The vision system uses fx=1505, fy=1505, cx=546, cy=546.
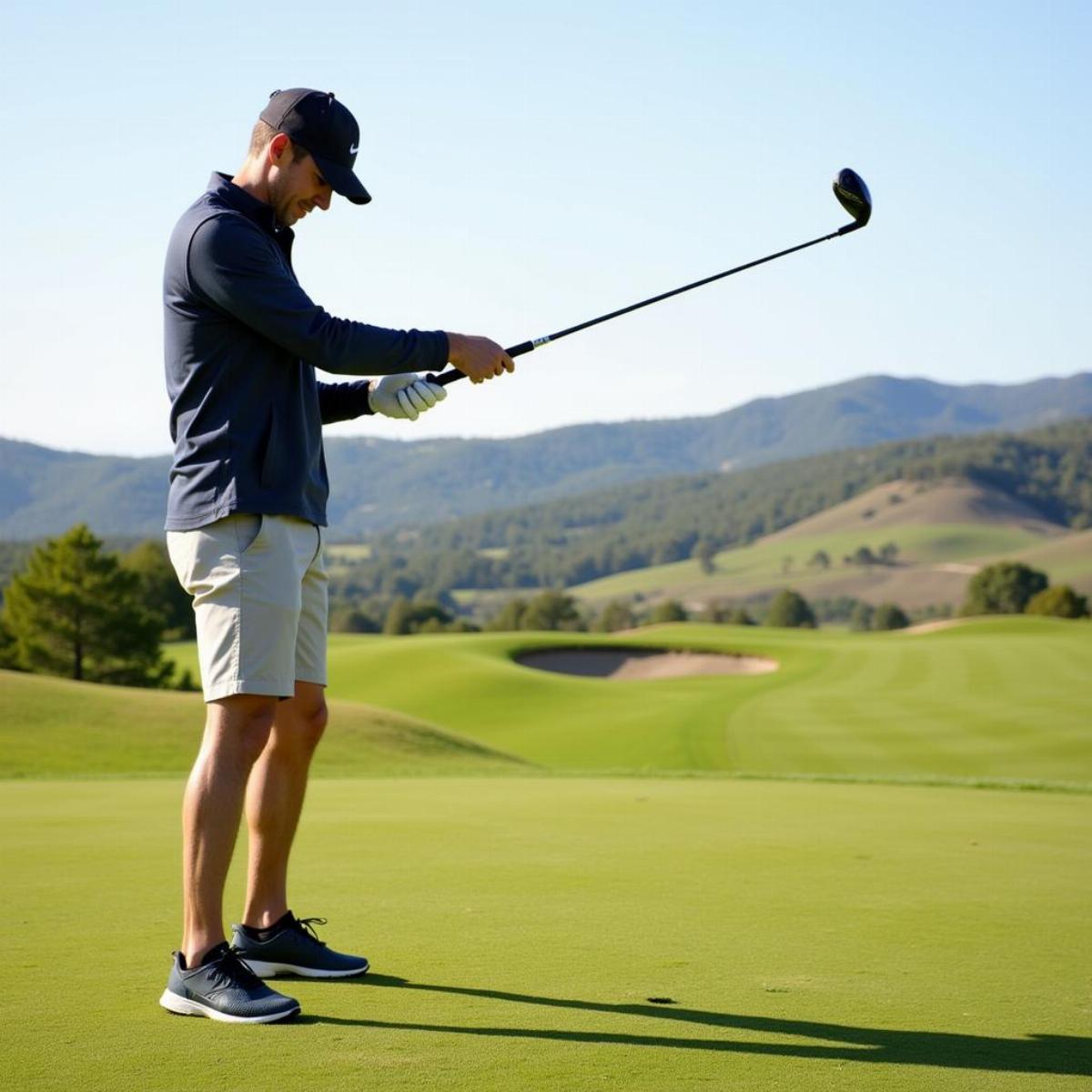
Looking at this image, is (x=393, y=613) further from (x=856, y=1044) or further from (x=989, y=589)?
(x=856, y=1044)

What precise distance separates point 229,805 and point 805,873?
2.64 m

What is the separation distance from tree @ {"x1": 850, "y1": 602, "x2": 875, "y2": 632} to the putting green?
125797 millimetres

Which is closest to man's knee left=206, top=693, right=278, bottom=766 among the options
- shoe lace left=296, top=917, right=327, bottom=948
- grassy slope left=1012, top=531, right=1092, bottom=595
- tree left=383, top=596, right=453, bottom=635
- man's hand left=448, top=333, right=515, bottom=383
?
shoe lace left=296, top=917, right=327, bottom=948

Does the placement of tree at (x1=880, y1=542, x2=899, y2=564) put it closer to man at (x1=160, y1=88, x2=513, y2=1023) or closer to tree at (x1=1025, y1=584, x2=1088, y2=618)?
tree at (x1=1025, y1=584, x2=1088, y2=618)

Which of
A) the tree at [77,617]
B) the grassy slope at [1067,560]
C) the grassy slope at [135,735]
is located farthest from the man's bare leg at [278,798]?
the grassy slope at [1067,560]

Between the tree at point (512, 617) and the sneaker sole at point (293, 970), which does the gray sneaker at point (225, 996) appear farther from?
the tree at point (512, 617)

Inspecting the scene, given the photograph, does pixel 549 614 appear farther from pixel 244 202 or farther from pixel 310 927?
pixel 244 202

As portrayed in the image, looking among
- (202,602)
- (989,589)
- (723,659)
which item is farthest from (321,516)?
(989,589)

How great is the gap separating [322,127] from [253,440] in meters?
0.94

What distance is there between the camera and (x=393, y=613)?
101 metres

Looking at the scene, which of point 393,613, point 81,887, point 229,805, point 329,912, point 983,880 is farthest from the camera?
point 393,613

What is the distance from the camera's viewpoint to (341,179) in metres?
4.33

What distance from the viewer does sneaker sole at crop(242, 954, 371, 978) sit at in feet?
13.3

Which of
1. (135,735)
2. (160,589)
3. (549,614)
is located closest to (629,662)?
(160,589)
